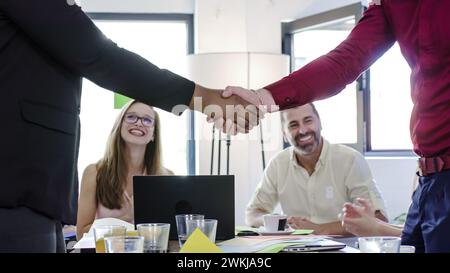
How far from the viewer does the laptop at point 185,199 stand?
1.63 metres

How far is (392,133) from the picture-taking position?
4359 mm

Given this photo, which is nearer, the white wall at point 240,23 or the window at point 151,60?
the white wall at point 240,23

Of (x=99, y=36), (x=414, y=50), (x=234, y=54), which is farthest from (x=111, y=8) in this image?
(x=414, y=50)

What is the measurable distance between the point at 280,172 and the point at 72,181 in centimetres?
186

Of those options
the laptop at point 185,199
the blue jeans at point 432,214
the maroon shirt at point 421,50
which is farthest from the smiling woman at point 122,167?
the blue jeans at point 432,214

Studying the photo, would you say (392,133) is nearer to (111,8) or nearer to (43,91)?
(111,8)

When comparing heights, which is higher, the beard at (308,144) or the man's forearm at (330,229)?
the beard at (308,144)

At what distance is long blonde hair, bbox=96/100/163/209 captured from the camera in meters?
2.61

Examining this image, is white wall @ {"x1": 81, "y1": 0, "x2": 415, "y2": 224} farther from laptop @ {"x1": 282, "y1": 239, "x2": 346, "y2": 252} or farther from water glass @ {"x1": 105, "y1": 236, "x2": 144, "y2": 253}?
water glass @ {"x1": 105, "y1": 236, "x2": 144, "y2": 253}

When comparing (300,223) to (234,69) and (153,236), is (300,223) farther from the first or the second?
(234,69)

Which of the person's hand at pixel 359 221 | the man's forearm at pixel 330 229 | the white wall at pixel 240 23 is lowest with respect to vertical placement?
the man's forearm at pixel 330 229

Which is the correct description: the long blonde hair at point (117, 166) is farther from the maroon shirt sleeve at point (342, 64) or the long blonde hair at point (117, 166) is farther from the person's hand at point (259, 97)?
the maroon shirt sleeve at point (342, 64)

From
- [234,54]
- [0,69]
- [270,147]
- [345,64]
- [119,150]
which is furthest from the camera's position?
[270,147]

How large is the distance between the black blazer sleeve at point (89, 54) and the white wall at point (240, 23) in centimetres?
298
